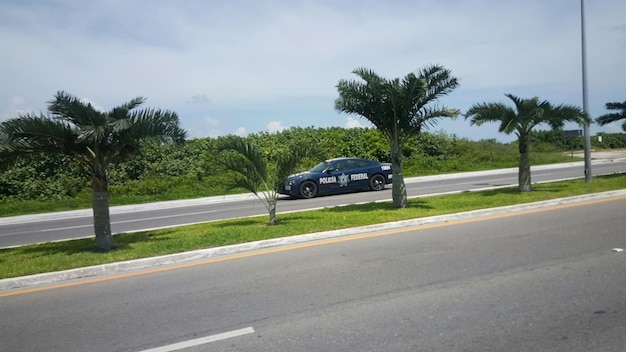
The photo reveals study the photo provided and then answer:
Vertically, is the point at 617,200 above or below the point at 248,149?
below

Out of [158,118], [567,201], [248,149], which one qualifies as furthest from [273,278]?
[567,201]

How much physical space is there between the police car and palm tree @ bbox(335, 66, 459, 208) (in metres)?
6.43

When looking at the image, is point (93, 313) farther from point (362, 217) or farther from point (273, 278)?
point (362, 217)

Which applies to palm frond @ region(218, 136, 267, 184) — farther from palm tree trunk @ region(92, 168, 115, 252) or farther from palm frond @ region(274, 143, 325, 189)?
palm tree trunk @ region(92, 168, 115, 252)

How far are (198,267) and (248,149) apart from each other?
162 inches

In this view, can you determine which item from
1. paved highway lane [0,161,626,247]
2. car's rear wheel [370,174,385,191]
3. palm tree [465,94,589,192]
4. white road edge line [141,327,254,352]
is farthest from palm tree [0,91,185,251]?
car's rear wheel [370,174,385,191]

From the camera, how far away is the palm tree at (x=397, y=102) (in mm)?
12047

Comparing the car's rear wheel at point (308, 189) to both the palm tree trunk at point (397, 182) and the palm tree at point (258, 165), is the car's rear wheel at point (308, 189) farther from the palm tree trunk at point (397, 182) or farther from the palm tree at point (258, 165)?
the palm tree at point (258, 165)

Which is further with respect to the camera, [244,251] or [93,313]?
[244,251]

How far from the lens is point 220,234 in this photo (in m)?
9.25

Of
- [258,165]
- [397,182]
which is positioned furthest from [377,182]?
[258,165]

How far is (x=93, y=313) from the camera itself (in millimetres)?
5227

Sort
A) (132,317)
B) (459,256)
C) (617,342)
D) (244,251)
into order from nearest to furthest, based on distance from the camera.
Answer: (617,342) → (132,317) → (459,256) → (244,251)

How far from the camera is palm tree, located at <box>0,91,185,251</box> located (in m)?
8.19
